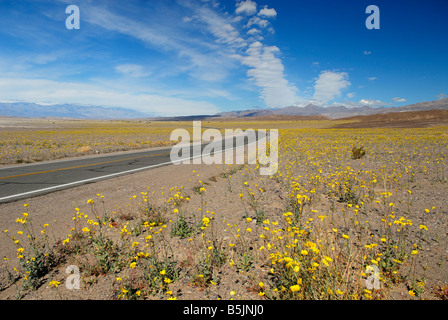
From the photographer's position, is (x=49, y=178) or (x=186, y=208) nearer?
(x=186, y=208)

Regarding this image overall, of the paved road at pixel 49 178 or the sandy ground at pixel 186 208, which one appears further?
the paved road at pixel 49 178

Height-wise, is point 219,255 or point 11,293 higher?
point 219,255

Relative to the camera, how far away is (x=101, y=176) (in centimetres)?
952

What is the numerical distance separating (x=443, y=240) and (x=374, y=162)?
8.03 m

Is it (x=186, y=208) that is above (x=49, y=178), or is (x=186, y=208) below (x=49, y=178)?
below

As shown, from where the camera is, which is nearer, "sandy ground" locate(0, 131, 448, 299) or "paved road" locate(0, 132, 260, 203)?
"sandy ground" locate(0, 131, 448, 299)

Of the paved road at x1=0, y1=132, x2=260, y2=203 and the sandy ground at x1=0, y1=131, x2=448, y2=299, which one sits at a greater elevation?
the paved road at x1=0, y1=132, x2=260, y2=203

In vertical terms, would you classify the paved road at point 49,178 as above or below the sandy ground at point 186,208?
above

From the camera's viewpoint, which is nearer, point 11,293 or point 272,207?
point 11,293
